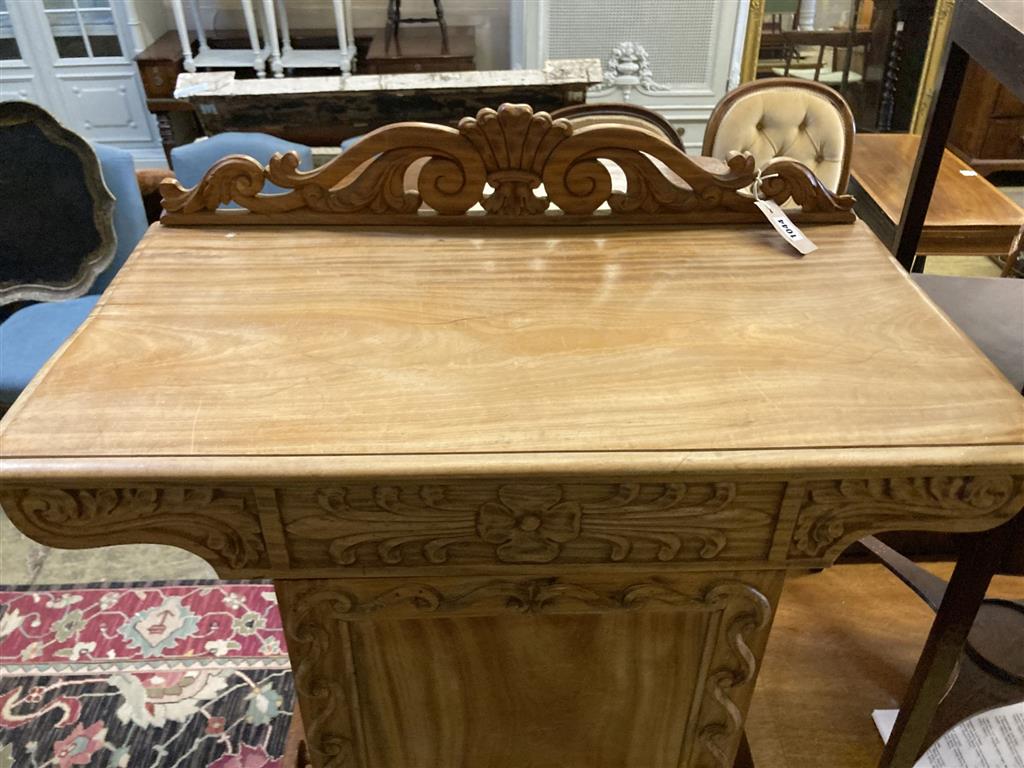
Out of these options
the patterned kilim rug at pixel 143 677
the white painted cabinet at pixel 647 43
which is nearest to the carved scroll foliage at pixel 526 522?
the patterned kilim rug at pixel 143 677

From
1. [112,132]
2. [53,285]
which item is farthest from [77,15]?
[53,285]

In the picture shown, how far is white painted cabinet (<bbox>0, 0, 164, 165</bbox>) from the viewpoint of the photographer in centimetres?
329

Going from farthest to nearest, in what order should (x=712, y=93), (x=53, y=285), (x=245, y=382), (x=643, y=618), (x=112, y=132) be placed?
(x=112, y=132), (x=712, y=93), (x=53, y=285), (x=643, y=618), (x=245, y=382)

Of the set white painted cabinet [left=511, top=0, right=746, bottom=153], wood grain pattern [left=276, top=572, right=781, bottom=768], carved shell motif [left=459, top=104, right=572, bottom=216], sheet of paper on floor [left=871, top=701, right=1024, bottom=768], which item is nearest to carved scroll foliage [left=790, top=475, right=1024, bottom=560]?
wood grain pattern [left=276, top=572, right=781, bottom=768]

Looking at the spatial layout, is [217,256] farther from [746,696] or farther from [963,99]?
[963,99]

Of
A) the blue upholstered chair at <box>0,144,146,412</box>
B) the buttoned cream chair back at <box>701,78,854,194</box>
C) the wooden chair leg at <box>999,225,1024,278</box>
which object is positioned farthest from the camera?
the buttoned cream chair back at <box>701,78,854,194</box>

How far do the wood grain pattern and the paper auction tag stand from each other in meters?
0.34

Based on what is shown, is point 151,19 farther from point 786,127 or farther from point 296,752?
point 296,752

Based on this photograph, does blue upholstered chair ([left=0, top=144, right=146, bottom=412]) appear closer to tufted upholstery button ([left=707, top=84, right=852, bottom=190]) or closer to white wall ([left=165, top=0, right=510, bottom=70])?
tufted upholstery button ([left=707, top=84, right=852, bottom=190])

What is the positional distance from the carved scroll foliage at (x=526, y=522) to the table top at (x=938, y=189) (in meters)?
1.61

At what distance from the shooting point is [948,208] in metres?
2.28

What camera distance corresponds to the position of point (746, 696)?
89 centimetres

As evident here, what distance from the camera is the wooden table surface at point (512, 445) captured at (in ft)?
2.09

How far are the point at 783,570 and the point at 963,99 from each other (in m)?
3.29
